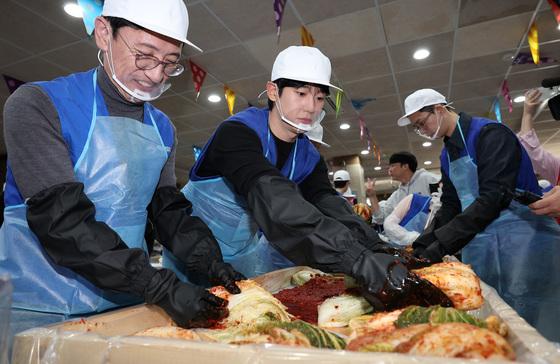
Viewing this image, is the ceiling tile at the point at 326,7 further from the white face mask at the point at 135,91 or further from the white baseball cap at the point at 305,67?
the white face mask at the point at 135,91

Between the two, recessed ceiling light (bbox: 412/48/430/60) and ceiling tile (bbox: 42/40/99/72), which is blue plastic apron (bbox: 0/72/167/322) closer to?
ceiling tile (bbox: 42/40/99/72)

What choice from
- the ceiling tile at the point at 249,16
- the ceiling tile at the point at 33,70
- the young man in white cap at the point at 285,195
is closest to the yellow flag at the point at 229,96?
the ceiling tile at the point at 249,16

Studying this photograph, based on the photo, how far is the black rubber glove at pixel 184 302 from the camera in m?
1.14

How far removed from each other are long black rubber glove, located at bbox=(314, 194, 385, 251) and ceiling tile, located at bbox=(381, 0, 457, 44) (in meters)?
3.44

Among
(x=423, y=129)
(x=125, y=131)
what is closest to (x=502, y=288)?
(x=423, y=129)

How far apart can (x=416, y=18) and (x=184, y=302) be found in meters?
5.16

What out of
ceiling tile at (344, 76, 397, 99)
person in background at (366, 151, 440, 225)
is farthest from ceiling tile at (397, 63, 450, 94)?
person in background at (366, 151, 440, 225)

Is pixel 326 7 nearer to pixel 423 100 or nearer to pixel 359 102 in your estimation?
pixel 423 100

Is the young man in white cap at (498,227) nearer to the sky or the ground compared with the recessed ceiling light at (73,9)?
nearer to the ground

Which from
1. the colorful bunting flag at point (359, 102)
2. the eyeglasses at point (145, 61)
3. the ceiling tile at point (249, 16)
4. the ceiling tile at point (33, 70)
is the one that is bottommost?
the eyeglasses at point (145, 61)

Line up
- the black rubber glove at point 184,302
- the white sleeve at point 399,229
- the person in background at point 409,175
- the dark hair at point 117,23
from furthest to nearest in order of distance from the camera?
the person in background at point 409,175, the white sleeve at point 399,229, the dark hair at point 117,23, the black rubber glove at point 184,302

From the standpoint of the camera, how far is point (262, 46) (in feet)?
17.7

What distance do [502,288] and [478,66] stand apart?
19.0ft

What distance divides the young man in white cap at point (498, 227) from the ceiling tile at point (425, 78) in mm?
4309
